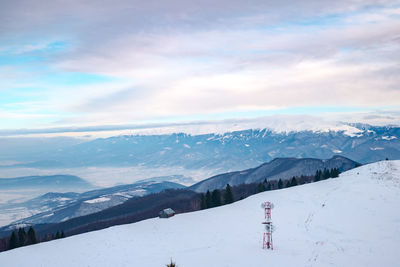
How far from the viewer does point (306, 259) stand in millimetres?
31656

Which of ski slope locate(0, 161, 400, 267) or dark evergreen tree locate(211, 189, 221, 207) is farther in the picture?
dark evergreen tree locate(211, 189, 221, 207)

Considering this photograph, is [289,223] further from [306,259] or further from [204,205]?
[204,205]

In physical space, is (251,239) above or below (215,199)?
above

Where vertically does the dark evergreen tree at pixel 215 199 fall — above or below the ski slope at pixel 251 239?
below

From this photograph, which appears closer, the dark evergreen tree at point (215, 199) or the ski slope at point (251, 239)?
the ski slope at point (251, 239)

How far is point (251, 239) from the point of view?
4053cm

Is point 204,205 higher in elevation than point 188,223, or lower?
lower

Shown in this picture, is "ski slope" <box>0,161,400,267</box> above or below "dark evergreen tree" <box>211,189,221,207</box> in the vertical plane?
above

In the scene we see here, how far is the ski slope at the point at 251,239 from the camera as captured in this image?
32.8 metres

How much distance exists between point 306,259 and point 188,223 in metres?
24.7

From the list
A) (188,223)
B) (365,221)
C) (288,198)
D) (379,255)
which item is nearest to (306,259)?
(379,255)

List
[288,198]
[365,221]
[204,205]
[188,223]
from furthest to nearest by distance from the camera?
[204,205], [288,198], [188,223], [365,221]

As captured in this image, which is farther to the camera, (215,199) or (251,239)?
(215,199)

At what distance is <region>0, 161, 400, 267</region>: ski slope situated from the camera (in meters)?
32.8
